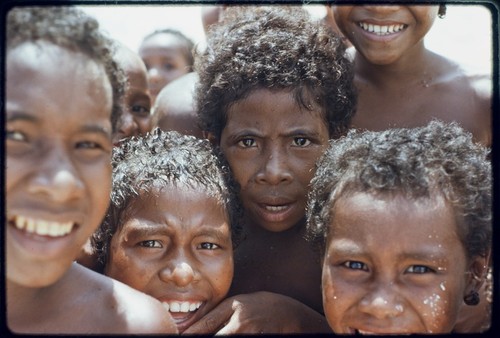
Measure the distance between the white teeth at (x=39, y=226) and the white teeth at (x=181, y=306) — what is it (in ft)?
1.92

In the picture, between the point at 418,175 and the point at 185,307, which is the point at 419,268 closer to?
the point at 418,175

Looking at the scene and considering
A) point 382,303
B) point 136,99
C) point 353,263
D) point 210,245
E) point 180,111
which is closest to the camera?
point 382,303

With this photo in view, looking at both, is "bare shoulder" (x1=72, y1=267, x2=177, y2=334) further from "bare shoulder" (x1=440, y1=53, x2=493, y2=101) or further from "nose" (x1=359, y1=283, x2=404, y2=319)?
"bare shoulder" (x1=440, y1=53, x2=493, y2=101)

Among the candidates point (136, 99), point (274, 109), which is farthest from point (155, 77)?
point (274, 109)

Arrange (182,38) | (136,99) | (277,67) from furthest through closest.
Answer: (182,38)
(136,99)
(277,67)

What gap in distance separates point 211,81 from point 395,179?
0.93m

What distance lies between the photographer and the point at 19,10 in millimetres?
1368

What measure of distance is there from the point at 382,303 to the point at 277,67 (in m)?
0.93

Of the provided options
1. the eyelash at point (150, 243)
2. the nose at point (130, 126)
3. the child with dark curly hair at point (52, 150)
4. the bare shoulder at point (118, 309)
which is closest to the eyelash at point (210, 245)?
the eyelash at point (150, 243)

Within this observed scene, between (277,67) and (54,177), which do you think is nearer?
(54,177)

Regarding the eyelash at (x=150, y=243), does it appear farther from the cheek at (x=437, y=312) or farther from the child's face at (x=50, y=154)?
the cheek at (x=437, y=312)

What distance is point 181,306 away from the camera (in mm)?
1977

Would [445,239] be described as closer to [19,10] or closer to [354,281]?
[354,281]

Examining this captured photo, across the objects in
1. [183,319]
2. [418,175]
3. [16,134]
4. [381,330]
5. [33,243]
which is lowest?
[183,319]
